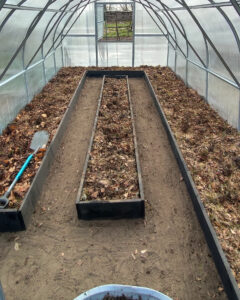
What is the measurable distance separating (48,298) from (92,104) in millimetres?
6056

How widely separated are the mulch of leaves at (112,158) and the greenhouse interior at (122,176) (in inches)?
0.9

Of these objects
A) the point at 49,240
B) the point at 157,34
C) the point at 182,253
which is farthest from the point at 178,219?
the point at 157,34

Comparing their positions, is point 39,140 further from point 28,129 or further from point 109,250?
point 109,250

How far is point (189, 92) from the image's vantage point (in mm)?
8695

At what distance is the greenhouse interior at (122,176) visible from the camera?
3.22m

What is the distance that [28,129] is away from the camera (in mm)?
6406

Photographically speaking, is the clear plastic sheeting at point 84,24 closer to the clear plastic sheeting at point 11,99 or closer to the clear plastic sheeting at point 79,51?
the clear plastic sheeting at point 79,51

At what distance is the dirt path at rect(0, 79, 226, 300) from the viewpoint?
3.12 metres

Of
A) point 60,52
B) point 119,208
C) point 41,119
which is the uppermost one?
point 60,52

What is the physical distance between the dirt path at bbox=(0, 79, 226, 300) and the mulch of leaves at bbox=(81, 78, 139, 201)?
336mm

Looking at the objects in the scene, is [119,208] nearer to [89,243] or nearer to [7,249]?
[89,243]

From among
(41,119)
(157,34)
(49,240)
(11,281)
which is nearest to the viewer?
(11,281)

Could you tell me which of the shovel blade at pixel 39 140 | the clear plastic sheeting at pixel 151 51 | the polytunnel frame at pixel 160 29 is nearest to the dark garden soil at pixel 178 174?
the shovel blade at pixel 39 140

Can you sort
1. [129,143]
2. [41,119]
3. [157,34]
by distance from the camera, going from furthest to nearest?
[157,34]
[41,119]
[129,143]
